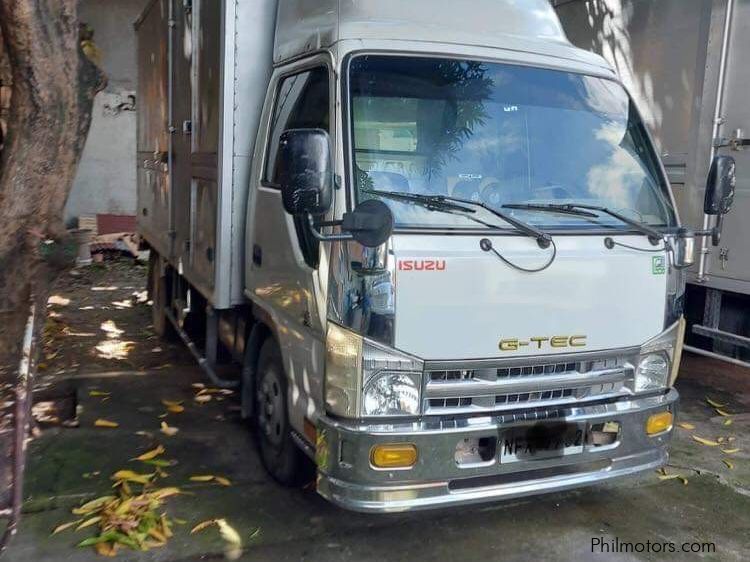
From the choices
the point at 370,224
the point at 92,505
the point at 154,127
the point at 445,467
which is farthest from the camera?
the point at 154,127

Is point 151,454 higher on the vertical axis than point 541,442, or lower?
lower

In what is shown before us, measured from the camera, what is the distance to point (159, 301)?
8.05 m

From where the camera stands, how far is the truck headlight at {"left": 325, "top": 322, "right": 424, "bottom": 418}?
3.26 m

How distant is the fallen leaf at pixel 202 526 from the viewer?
3.93 metres

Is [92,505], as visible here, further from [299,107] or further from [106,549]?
[299,107]

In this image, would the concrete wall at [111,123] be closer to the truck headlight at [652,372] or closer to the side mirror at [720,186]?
the side mirror at [720,186]

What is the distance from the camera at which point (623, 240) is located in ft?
→ 12.2

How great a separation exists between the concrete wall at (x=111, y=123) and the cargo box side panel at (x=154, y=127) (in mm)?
5985

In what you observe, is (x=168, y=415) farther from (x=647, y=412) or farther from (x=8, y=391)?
(x=647, y=412)

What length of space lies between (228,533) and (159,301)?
4542 mm

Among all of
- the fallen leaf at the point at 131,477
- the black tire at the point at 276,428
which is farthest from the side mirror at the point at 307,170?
the fallen leaf at the point at 131,477

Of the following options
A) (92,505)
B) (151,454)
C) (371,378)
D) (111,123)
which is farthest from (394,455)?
(111,123)

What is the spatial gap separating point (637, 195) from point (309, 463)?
2342 millimetres

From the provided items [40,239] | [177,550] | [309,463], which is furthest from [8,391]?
[309,463]
